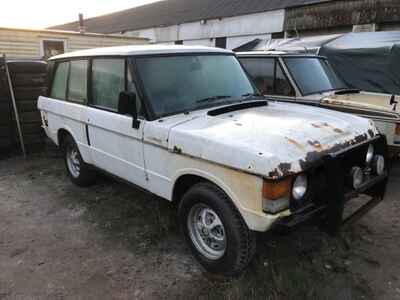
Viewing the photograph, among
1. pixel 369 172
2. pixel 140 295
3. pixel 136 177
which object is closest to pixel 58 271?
pixel 140 295

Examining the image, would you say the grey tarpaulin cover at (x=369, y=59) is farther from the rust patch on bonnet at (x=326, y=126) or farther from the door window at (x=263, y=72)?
the rust patch on bonnet at (x=326, y=126)

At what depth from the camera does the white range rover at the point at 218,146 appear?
2.35 meters

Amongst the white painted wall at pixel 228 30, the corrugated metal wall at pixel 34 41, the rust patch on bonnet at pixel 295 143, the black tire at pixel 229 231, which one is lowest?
the black tire at pixel 229 231

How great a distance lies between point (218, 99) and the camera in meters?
3.42

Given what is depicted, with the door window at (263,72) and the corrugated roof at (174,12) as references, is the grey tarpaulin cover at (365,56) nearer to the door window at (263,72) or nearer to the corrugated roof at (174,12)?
the door window at (263,72)

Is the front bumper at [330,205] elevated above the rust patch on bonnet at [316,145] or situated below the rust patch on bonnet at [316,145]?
below

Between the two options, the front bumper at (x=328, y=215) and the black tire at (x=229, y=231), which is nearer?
the front bumper at (x=328, y=215)

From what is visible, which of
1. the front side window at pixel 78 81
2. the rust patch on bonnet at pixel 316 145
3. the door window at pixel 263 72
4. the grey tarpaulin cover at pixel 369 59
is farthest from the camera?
the grey tarpaulin cover at pixel 369 59

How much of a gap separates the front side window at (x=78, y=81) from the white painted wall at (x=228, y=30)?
681 inches

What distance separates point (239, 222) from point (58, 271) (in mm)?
1790

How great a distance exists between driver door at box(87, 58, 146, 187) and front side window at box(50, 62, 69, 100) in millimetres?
888

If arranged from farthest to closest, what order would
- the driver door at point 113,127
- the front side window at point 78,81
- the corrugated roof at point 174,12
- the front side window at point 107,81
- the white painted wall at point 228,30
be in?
the corrugated roof at point 174,12, the white painted wall at point 228,30, the front side window at point 78,81, the front side window at point 107,81, the driver door at point 113,127

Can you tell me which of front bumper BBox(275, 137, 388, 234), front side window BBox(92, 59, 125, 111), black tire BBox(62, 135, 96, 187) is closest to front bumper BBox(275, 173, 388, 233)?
front bumper BBox(275, 137, 388, 234)

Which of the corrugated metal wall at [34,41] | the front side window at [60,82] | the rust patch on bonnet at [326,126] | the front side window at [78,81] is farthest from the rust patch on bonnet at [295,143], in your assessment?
the corrugated metal wall at [34,41]
